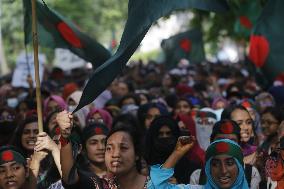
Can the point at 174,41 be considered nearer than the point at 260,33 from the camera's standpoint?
No

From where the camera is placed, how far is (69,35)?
351 inches

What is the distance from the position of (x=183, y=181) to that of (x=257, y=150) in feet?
2.78

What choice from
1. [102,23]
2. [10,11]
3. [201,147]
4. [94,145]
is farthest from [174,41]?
[102,23]

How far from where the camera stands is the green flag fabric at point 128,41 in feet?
14.6

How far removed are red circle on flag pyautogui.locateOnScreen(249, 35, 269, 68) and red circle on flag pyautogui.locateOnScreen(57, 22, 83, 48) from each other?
2341 mm

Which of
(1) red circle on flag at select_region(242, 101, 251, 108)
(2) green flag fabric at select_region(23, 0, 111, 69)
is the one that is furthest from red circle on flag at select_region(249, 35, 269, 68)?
(2) green flag fabric at select_region(23, 0, 111, 69)

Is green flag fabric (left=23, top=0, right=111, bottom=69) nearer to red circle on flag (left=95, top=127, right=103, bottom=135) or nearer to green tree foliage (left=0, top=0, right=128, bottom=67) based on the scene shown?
red circle on flag (left=95, top=127, right=103, bottom=135)

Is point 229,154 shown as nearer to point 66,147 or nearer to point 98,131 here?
point 66,147

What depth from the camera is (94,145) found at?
6.14 metres

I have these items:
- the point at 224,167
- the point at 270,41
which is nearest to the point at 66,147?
the point at 224,167

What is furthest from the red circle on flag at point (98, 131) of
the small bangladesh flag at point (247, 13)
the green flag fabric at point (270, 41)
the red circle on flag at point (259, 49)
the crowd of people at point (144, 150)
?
the small bangladesh flag at point (247, 13)

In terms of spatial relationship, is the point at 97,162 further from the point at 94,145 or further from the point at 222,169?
the point at 222,169

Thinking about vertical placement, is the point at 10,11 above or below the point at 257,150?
above

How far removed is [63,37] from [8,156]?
400 cm
